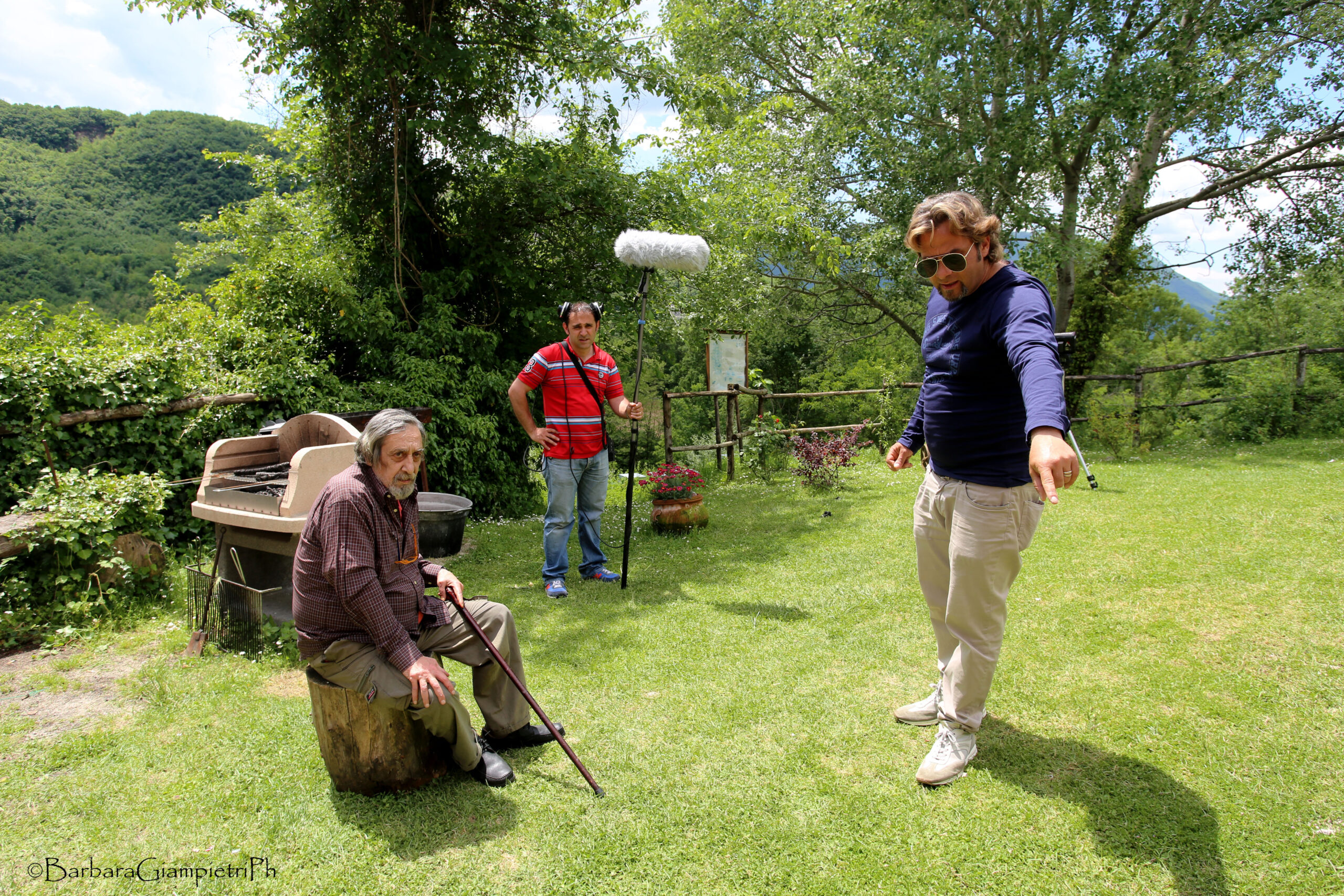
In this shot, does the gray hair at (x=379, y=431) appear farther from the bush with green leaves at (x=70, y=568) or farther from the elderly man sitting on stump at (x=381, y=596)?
the bush with green leaves at (x=70, y=568)

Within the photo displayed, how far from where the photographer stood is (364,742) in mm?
2506

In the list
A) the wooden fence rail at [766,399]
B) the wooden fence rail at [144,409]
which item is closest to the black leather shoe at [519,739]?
the wooden fence rail at [144,409]

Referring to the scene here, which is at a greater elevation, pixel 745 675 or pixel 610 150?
pixel 610 150

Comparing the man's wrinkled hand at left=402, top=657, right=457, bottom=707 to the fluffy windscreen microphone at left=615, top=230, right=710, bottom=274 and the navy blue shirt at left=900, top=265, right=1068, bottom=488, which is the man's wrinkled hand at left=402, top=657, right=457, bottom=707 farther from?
the fluffy windscreen microphone at left=615, top=230, right=710, bottom=274

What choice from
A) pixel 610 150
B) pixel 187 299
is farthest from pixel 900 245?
pixel 187 299

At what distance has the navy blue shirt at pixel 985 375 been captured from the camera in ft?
7.10

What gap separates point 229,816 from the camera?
8.16ft

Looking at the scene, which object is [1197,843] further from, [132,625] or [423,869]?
[132,625]

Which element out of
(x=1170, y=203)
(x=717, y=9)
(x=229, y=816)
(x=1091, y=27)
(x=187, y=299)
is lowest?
(x=229, y=816)

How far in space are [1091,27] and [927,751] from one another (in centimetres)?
1396

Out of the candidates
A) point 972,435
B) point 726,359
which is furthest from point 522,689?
point 726,359

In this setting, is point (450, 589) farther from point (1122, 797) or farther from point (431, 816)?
point (1122, 797)

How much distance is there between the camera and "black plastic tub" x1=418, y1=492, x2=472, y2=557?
5.69m

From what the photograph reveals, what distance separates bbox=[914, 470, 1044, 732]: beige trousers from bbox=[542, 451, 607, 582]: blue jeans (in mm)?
2728
